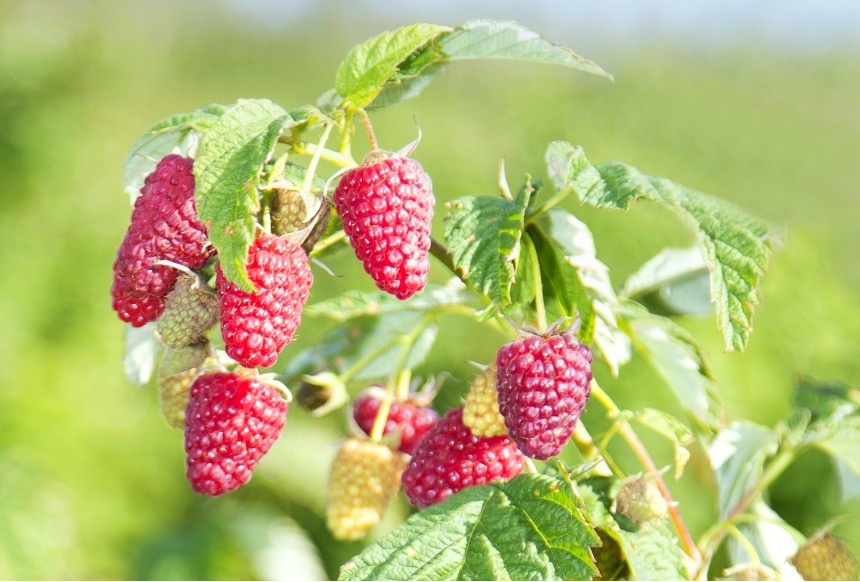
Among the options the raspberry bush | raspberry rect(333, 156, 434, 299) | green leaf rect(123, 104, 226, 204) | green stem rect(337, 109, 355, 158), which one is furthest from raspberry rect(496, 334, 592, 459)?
green leaf rect(123, 104, 226, 204)

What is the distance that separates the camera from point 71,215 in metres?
3.36

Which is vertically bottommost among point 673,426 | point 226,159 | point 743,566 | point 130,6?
point 130,6

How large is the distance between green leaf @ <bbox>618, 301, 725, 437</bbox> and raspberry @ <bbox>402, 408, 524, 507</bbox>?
0.63ft

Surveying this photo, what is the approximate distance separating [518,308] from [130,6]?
28.9 ft

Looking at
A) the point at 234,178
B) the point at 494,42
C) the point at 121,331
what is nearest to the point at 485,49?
the point at 494,42

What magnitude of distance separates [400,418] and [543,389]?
372 millimetres

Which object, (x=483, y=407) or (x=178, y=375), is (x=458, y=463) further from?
(x=178, y=375)

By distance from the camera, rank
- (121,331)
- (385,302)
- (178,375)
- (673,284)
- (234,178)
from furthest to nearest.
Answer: (121,331) < (673,284) < (385,302) < (178,375) < (234,178)

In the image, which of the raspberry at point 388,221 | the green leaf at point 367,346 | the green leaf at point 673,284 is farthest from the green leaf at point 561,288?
the green leaf at point 673,284

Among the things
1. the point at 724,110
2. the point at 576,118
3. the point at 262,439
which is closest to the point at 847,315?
the point at 576,118

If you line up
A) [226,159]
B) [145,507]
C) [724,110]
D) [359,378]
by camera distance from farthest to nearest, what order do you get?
[724,110], [145,507], [359,378], [226,159]

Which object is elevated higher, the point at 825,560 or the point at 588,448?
the point at 588,448

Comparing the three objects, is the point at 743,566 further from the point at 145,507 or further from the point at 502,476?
the point at 145,507

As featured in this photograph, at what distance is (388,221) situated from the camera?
0.74 metres
